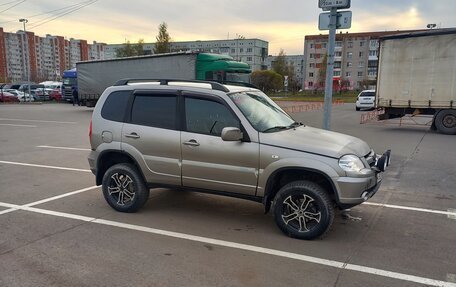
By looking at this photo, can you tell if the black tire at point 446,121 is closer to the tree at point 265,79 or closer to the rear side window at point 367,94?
the rear side window at point 367,94

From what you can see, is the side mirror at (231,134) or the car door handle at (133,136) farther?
the car door handle at (133,136)

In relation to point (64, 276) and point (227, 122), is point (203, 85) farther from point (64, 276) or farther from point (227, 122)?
point (64, 276)

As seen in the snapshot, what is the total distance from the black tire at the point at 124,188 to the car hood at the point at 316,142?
2.00 meters

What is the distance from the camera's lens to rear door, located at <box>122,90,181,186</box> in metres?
5.29

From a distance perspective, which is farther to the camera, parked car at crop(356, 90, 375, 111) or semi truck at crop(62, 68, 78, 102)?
semi truck at crop(62, 68, 78, 102)

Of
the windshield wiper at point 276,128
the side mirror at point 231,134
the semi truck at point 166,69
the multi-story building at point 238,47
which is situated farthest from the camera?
the multi-story building at point 238,47

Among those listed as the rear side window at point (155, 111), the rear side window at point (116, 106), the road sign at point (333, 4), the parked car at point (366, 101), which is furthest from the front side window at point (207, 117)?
the parked car at point (366, 101)

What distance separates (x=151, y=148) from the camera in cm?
540

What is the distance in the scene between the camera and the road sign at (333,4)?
769 cm

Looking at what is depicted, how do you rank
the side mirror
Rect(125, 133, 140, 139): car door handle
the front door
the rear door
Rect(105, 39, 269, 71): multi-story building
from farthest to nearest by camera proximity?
Rect(105, 39, 269, 71): multi-story building < Rect(125, 133, 140, 139): car door handle < the rear door < the front door < the side mirror

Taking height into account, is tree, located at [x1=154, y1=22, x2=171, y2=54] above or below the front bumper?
above

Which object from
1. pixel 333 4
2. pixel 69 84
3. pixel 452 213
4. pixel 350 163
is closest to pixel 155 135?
pixel 350 163

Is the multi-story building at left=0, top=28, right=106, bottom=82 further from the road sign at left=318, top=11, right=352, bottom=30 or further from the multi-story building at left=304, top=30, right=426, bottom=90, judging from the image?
the road sign at left=318, top=11, right=352, bottom=30

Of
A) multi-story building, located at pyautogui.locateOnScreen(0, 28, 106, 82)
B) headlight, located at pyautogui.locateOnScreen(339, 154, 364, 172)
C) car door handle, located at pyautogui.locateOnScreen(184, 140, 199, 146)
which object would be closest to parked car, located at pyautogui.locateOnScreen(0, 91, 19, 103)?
car door handle, located at pyautogui.locateOnScreen(184, 140, 199, 146)
